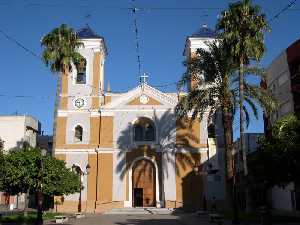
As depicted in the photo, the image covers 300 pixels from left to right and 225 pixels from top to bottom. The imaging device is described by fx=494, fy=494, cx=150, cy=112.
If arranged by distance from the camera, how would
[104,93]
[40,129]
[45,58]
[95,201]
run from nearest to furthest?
[45,58]
[95,201]
[104,93]
[40,129]

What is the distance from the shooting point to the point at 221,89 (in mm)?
33250

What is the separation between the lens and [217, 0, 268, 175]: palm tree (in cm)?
2973

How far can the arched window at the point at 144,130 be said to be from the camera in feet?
162

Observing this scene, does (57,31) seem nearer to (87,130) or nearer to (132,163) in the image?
(87,130)

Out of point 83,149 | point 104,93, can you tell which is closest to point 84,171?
point 83,149

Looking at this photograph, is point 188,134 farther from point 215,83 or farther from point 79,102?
point 215,83

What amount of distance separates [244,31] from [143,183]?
2305 centimetres

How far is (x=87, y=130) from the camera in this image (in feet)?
161

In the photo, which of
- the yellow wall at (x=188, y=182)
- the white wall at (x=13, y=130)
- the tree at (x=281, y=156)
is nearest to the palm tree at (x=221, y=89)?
the tree at (x=281, y=156)

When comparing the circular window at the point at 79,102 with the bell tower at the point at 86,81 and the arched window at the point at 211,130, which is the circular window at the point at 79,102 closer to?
the bell tower at the point at 86,81

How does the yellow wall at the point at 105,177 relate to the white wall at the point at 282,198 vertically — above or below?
above

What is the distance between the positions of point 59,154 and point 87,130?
11.8 ft

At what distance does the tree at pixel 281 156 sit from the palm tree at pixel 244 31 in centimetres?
259

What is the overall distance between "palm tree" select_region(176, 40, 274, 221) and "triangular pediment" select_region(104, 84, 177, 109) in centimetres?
1376
